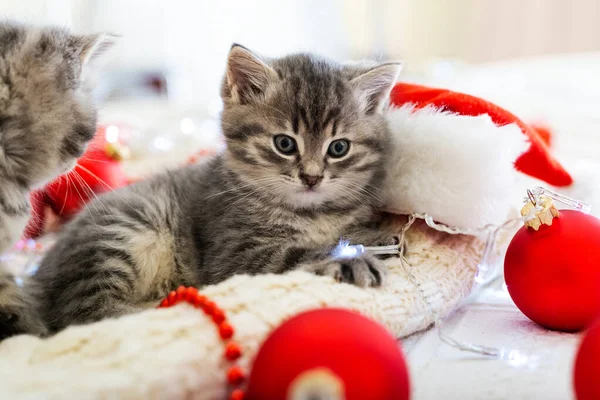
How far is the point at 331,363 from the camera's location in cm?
70

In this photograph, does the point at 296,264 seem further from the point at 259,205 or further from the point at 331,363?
the point at 331,363

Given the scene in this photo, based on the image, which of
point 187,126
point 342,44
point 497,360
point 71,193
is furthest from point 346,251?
point 342,44

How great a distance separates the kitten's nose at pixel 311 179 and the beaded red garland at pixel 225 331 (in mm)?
424

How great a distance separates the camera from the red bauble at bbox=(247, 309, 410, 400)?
2.26 feet

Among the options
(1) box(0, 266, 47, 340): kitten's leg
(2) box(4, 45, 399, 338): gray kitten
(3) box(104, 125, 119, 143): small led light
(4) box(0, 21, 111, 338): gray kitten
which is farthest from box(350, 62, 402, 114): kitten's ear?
(3) box(104, 125, 119, 143): small led light

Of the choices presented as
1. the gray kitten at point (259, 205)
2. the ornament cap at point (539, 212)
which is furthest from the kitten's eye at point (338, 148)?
the ornament cap at point (539, 212)

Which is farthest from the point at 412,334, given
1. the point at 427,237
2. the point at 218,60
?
the point at 218,60

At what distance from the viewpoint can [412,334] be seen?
115 cm

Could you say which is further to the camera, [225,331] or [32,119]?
[32,119]

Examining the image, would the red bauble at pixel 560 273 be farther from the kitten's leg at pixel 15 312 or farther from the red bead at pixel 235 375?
the kitten's leg at pixel 15 312

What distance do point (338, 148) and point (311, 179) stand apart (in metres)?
0.11

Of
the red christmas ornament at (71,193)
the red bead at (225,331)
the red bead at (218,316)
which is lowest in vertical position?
the red christmas ornament at (71,193)

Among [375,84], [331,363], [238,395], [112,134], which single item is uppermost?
[375,84]

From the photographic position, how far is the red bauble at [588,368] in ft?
2.43
